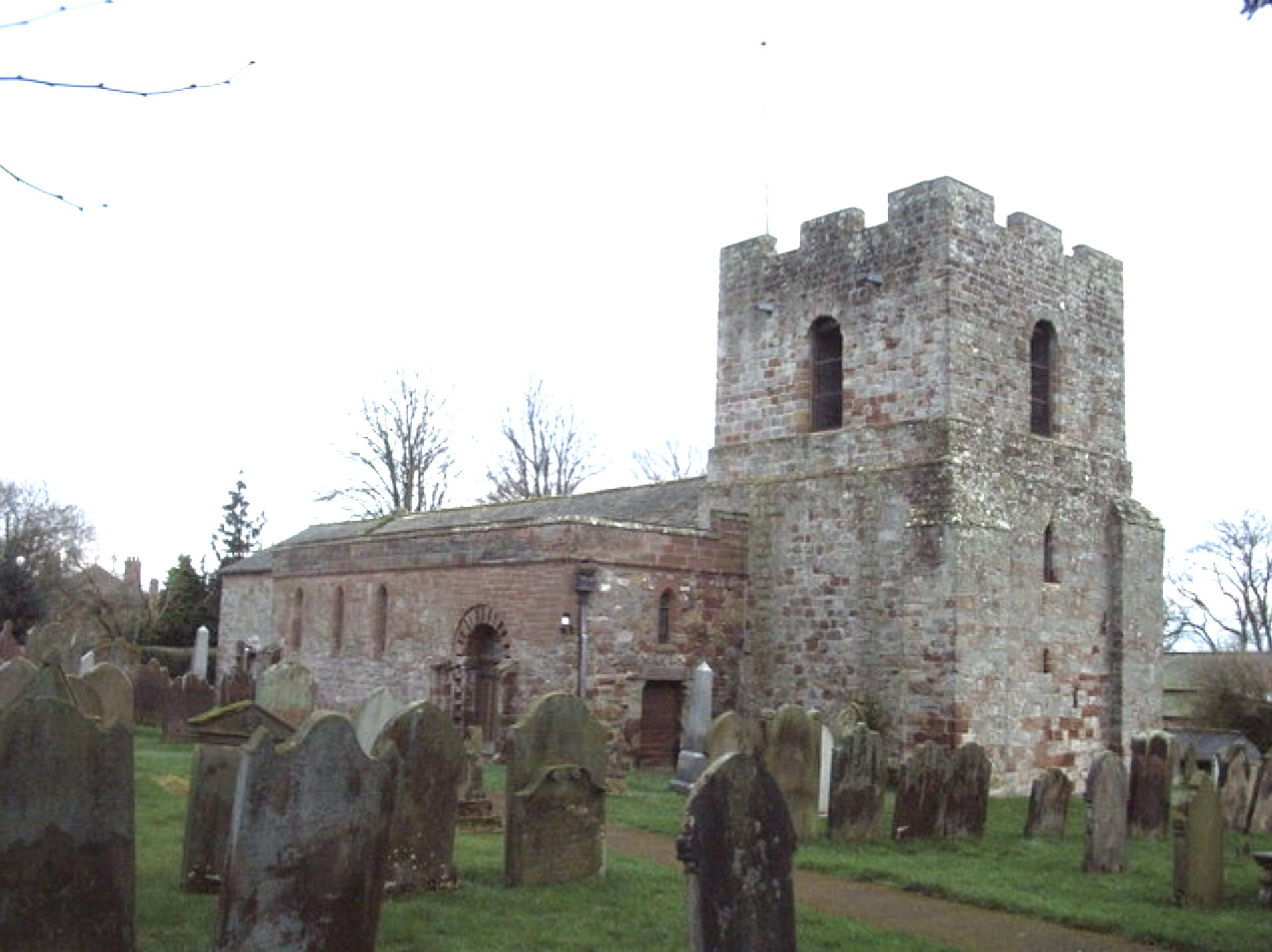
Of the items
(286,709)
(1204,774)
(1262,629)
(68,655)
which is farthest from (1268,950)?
(1262,629)

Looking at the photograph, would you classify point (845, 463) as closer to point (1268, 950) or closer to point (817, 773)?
point (817, 773)

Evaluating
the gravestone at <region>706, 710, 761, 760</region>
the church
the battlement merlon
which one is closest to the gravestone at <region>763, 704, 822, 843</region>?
the gravestone at <region>706, 710, 761, 760</region>

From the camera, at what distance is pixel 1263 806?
49.3 feet

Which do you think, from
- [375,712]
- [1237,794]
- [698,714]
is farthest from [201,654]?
[1237,794]

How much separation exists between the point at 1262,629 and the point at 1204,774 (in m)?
50.4

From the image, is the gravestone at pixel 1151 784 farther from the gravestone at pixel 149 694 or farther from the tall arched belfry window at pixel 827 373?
the gravestone at pixel 149 694

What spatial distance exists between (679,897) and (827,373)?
13.5 meters

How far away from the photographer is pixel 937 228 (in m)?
20.3

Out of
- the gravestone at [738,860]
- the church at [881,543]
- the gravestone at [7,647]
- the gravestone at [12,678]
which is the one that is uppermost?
the church at [881,543]

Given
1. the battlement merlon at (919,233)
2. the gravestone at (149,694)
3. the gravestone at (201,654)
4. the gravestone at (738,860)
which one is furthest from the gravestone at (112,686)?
the gravestone at (201,654)

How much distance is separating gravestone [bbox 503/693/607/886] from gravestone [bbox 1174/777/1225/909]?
173 inches

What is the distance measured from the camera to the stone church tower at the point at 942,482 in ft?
64.3

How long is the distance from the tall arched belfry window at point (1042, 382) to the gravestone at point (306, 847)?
16.7 metres

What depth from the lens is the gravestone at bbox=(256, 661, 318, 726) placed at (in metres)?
14.6
